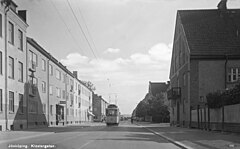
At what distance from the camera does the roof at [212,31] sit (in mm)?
43031

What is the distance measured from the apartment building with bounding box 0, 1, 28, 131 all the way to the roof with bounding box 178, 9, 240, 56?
19076 millimetres

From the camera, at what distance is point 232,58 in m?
42.7

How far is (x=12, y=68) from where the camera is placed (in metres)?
39.5

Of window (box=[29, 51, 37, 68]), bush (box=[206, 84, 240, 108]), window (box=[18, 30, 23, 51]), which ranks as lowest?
bush (box=[206, 84, 240, 108])

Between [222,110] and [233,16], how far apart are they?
2160 centimetres

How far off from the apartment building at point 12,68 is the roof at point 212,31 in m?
19.1

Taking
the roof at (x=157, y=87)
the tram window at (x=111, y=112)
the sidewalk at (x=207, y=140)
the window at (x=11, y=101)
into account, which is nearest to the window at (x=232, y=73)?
the sidewalk at (x=207, y=140)

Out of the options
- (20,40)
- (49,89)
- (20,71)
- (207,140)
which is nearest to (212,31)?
(20,40)

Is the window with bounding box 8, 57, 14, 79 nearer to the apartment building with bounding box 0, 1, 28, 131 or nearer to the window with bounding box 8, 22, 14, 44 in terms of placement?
the apartment building with bounding box 0, 1, 28, 131

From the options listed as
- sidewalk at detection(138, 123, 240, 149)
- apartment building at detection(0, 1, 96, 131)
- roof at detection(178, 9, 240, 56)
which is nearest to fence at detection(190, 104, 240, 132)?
sidewalk at detection(138, 123, 240, 149)

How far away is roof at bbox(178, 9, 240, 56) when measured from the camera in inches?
1694

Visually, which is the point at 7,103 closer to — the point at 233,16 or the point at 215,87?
the point at 215,87

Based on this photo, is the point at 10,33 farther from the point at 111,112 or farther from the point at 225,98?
the point at 111,112

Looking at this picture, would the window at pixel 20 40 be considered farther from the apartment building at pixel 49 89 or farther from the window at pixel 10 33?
the apartment building at pixel 49 89
